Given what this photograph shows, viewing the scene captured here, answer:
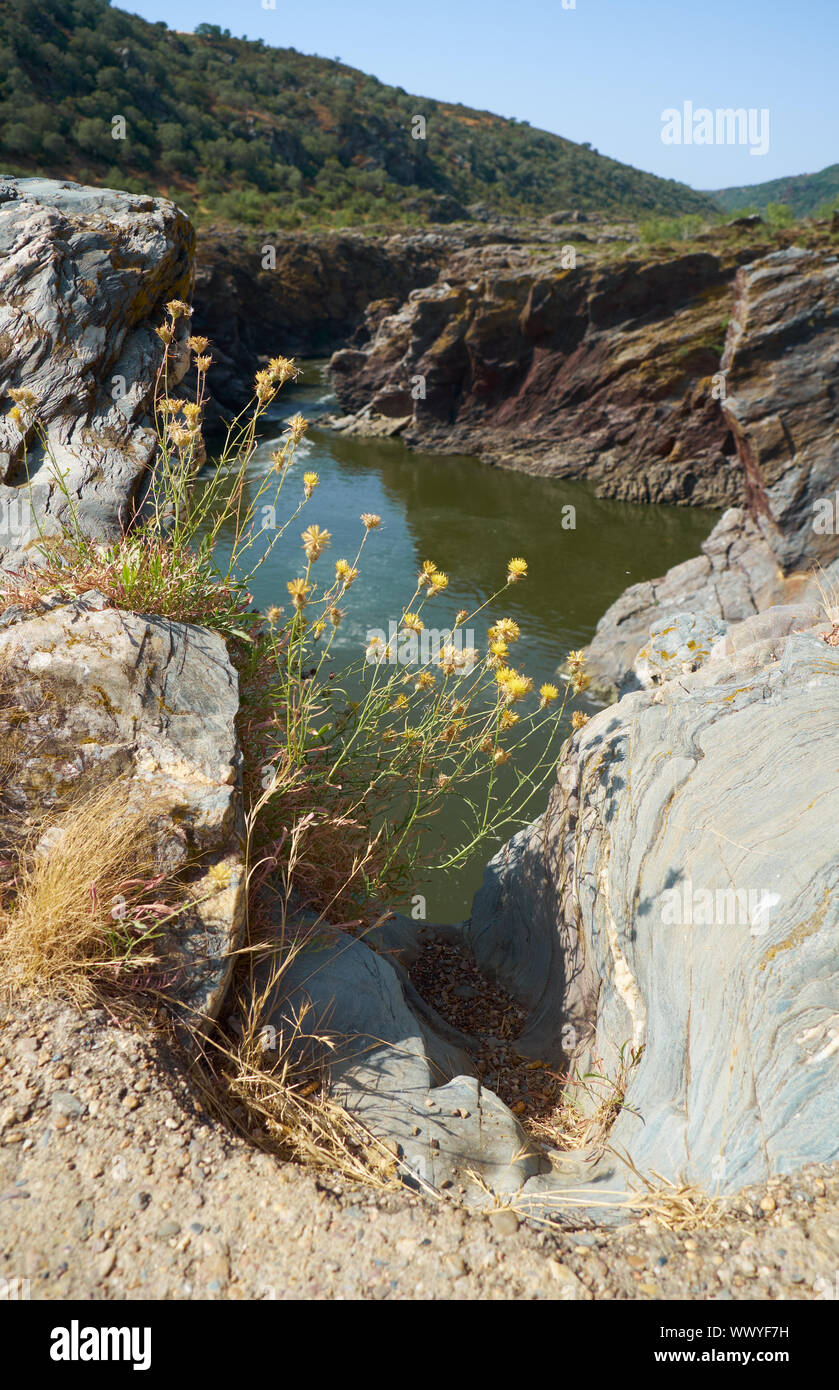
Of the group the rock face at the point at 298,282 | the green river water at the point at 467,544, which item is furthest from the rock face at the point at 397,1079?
the rock face at the point at 298,282

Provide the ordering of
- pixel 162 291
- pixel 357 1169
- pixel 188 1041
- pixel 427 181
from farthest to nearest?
pixel 427 181
pixel 162 291
pixel 188 1041
pixel 357 1169

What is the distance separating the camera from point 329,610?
353cm

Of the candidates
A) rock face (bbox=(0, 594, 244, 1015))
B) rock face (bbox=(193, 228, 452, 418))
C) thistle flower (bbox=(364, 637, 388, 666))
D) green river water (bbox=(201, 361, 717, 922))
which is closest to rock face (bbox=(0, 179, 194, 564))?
rock face (bbox=(0, 594, 244, 1015))

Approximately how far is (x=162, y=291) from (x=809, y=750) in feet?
15.7

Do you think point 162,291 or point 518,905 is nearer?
point 518,905

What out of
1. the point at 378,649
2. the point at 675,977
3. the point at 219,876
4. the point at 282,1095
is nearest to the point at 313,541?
the point at 378,649

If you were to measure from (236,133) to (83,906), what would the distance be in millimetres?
60425

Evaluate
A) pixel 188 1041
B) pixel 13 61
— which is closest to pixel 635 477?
pixel 188 1041

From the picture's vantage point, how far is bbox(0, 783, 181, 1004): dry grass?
2.50 metres

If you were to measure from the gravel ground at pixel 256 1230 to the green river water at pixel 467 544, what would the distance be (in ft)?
14.9

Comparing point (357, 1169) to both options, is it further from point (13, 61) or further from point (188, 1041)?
point (13, 61)

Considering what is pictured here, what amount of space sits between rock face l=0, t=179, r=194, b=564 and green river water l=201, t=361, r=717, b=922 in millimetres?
4104

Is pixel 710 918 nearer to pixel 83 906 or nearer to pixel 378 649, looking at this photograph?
pixel 378 649

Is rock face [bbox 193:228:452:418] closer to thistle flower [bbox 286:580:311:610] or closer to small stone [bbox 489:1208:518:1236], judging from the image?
thistle flower [bbox 286:580:311:610]
